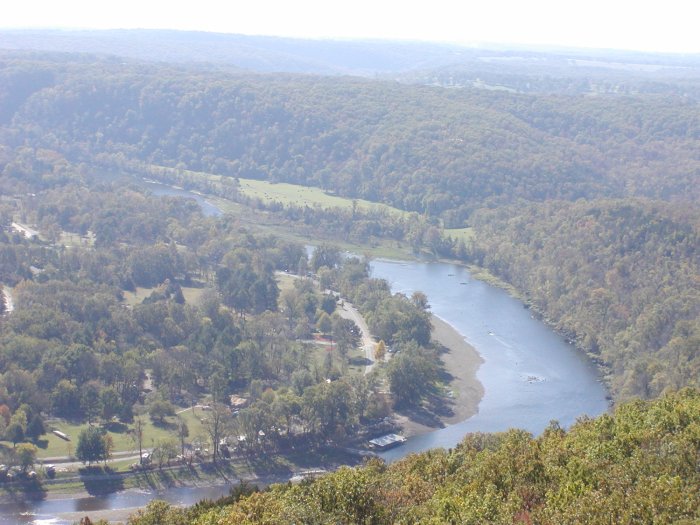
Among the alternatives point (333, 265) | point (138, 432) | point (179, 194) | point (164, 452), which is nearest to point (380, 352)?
point (138, 432)

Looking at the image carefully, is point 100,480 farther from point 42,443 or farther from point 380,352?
point 380,352

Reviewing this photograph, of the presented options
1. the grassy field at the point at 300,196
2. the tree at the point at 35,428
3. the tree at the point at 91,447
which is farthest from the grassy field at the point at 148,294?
the grassy field at the point at 300,196

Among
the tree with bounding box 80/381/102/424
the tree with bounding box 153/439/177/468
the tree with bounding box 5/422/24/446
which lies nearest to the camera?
the tree with bounding box 153/439/177/468

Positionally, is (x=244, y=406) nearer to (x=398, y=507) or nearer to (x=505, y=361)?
(x=505, y=361)

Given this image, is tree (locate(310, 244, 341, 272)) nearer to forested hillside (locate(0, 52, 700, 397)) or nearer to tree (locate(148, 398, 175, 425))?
forested hillside (locate(0, 52, 700, 397))

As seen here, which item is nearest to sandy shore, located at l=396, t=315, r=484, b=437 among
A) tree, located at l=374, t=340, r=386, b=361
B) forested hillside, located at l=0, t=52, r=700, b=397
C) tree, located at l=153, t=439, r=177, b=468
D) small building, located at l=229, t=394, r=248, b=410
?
tree, located at l=374, t=340, r=386, b=361

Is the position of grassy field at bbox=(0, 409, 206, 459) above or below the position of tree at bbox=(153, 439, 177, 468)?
below

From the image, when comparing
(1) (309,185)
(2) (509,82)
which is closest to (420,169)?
(1) (309,185)
